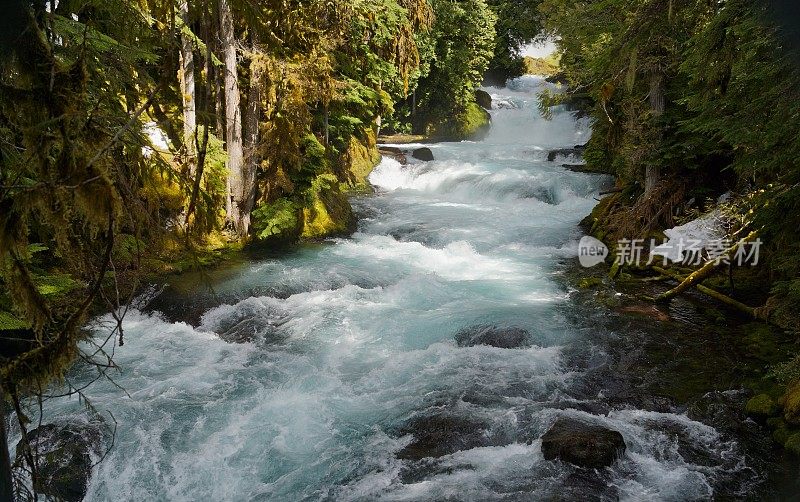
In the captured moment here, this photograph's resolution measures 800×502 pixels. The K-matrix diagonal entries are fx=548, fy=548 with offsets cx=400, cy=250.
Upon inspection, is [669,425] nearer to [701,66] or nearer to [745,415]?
[745,415]

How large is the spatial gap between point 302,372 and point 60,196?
6.65m

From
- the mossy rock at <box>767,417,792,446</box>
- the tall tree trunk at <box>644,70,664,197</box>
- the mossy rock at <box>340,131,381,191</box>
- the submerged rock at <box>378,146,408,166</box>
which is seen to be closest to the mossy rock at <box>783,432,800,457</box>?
the mossy rock at <box>767,417,792,446</box>

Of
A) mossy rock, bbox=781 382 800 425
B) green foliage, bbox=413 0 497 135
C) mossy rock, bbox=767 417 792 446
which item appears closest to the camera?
mossy rock, bbox=767 417 792 446

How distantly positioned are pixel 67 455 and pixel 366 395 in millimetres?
3657

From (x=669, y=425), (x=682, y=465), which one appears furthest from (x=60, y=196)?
(x=669, y=425)

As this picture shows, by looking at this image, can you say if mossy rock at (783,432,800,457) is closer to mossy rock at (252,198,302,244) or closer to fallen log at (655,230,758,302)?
fallen log at (655,230,758,302)

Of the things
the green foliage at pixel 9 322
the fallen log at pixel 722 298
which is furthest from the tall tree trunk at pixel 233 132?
the fallen log at pixel 722 298

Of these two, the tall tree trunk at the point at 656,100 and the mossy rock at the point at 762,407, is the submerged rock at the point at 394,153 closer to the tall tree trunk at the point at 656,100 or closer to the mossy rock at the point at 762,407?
the tall tree trunk at the point at 656,100

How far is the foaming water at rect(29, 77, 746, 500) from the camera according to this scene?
598cm

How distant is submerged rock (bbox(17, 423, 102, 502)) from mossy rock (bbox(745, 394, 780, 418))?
7919mm

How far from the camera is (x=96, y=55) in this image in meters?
3.72

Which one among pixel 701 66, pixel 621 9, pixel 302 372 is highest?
pixel 621 9

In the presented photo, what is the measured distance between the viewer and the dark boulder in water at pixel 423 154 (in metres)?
24.9

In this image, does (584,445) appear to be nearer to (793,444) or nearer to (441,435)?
(441,435)
